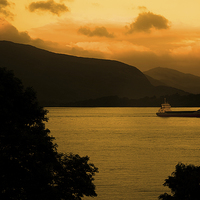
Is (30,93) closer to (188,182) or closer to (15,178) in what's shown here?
(15,178)

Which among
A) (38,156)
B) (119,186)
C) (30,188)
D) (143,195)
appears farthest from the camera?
(119,186)

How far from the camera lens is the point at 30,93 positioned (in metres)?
16.5

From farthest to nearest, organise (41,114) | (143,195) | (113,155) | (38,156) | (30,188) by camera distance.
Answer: (113,155)
(143,195)
(41,114)
(38,156)
(30,188)

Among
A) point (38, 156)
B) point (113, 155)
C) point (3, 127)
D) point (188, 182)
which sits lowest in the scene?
point (113, 155)

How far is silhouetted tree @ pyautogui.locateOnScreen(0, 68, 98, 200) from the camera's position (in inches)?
580

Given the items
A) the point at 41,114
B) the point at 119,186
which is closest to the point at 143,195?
the point at 119,186

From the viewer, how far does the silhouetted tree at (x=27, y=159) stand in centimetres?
1473

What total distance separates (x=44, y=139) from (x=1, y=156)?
2116 millimetres

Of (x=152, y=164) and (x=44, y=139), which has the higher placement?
(x=44, y=139)

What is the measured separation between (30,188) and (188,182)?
736cm

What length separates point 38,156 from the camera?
15.7m

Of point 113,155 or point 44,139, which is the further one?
point 113,155

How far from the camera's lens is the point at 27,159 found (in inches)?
601

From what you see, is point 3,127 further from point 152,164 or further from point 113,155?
point 113,155
